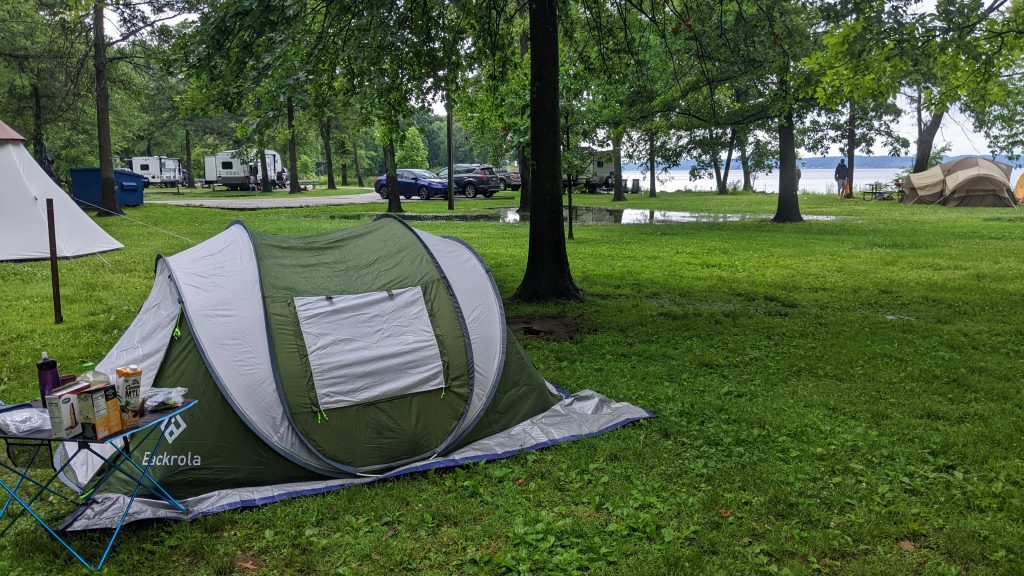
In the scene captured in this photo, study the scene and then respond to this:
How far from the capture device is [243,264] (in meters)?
5.18

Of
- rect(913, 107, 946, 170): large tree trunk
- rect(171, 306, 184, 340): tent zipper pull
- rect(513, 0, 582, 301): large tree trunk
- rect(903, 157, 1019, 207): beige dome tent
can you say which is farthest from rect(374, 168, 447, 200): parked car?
rect(171, 306, 184, 340): tent zipper pull

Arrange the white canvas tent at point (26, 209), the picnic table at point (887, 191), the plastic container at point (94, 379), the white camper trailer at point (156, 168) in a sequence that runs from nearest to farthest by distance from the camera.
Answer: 1. the plastic container at point (94, 379)
2. the white canvas tent at point (26, 209)
3. the picnic table at point (887, 191)
4. the white camper trailer at point (156, 168)

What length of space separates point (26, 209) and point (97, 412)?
35.9ft

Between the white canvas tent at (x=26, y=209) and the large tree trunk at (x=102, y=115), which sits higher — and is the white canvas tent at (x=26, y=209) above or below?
below

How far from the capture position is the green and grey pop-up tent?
4484 mm

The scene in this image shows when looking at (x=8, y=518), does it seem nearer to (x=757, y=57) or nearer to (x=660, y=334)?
(x=660, y=334)

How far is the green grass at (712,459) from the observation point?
3768 mm

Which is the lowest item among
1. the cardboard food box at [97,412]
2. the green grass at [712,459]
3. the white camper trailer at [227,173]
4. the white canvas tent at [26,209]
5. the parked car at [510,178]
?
the green grass at [712,459]

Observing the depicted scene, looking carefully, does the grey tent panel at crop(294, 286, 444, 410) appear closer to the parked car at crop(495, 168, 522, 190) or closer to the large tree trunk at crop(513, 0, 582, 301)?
the large tree trunk at crop(513, 0, 582, 301)

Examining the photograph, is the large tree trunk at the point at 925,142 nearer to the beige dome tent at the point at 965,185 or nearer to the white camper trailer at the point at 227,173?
the beige dome tent at the point at 965,185

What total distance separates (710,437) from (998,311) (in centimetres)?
608

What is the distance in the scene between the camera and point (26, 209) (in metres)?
12.1

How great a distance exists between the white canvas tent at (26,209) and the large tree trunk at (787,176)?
644 inches

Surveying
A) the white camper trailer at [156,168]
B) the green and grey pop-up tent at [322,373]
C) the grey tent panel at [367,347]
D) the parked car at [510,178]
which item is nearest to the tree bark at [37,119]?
the parked car at [510,178]
